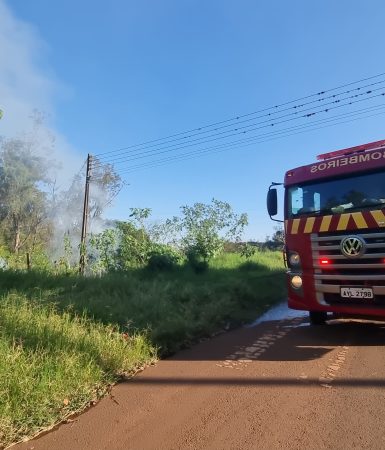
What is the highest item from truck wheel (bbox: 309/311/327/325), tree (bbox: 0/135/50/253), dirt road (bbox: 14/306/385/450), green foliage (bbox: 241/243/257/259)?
tree (bbox: 0/135/50/253)

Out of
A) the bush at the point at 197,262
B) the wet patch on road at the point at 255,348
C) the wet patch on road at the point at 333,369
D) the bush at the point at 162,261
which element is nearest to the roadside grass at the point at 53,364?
the wet patch on road at the point at 255,348

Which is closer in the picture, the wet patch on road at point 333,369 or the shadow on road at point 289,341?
the wet patch on road at point 333,369

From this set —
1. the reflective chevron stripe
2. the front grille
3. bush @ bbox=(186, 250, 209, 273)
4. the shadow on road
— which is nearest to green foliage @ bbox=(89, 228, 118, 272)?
bush @ bbox=(186, 250, 209, 273)

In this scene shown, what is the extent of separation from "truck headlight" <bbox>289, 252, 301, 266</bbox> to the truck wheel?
4.13 ft

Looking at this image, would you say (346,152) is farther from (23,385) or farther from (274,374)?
(23,385)

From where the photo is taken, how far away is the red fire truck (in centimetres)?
561

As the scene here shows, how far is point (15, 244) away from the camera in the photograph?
130 ft

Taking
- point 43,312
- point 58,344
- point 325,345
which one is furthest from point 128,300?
point 325,345

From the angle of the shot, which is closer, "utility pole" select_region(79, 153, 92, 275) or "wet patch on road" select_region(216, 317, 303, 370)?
"wet patch on road" select_region(216, 317, 303, 370)

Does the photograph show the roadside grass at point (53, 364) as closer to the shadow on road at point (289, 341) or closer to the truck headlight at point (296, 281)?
the shadow on road at point (289, 341)

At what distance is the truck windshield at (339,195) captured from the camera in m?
5.86

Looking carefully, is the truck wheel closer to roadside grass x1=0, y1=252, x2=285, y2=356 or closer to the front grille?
the front grille

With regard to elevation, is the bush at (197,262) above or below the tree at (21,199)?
below

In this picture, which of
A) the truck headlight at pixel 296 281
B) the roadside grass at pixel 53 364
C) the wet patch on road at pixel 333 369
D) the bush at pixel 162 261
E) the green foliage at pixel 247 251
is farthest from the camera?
the green foliage at pixel 247 251
